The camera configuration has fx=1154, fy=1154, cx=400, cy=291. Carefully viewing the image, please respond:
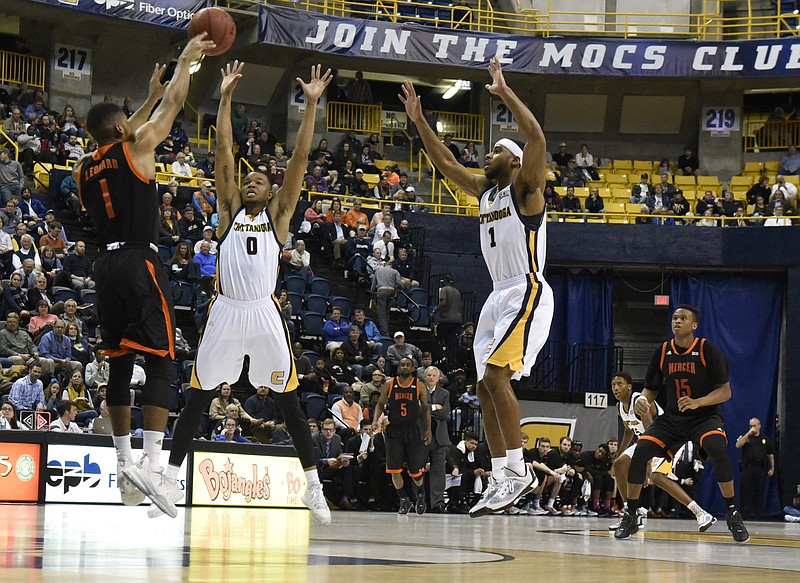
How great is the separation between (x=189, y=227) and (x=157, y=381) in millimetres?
12906

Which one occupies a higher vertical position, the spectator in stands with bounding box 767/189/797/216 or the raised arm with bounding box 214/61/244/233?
the spectator in stands with bounding box 767/189/797/216

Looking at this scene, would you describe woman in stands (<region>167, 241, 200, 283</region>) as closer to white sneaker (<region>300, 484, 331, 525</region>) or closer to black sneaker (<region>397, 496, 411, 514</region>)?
black sneaker (<region>397, 496, 411, 514</region>)

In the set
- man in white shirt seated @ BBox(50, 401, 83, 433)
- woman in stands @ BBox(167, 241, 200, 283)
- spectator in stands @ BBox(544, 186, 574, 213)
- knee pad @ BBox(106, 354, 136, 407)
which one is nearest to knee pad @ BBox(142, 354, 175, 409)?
knee pad @ BBox(106, 354, 136, 407)

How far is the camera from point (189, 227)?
64.8ft

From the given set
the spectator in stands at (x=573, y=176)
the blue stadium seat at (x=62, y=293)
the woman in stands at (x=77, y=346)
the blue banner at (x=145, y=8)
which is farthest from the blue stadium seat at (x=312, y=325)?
the spectator in stands at (x=573, y=176)

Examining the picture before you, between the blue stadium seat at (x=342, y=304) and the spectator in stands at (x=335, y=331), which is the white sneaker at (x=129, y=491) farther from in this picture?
the blue stadium seat at (x=342, y=304)

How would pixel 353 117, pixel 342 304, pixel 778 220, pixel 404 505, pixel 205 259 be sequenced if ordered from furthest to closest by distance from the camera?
pixel 353 117
pixel 778 220
pixel 342 304
pixel 205 259
pixel 404 505

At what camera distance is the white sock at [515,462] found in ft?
25.7

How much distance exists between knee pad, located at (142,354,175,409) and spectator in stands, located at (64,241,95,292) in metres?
10.6

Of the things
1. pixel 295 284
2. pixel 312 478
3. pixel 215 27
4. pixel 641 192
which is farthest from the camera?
pixel 641 192

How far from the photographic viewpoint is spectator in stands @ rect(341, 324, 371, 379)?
1920 cm

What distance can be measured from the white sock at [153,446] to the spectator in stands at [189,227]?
12.4 metres

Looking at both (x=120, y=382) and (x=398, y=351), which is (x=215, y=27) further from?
(x=398, y=351)

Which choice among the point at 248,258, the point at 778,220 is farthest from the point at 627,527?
the point at 778,220
